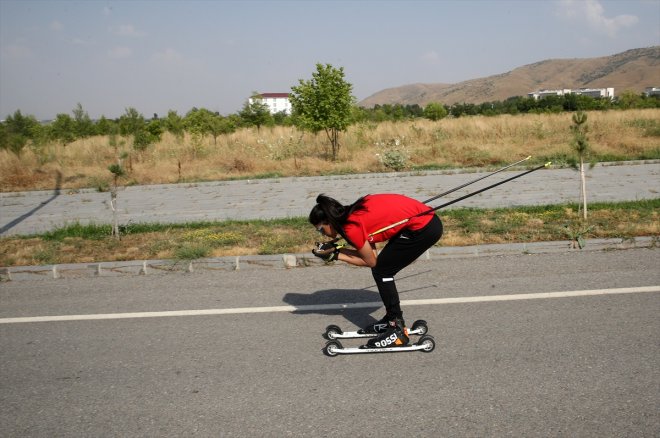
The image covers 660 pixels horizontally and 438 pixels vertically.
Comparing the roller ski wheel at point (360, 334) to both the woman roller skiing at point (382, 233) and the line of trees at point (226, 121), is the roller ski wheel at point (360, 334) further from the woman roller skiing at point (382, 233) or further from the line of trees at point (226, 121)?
the line of trees at point (226, 121)

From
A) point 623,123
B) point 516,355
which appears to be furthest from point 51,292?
point 623,123

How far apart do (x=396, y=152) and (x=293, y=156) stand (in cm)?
449

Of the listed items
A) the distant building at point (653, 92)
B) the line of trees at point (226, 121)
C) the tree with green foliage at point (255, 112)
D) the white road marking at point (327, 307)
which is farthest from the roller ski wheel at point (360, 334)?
the distant building at point (653, 92)

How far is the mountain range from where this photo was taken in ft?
446

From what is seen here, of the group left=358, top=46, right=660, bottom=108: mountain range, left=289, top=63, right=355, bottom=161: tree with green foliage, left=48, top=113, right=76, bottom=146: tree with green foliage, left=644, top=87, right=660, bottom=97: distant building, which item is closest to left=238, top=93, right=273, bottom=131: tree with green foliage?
left=48, top=113, right=76, bottom=146: tree with green foliage

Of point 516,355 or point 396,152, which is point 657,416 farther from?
point 396,152

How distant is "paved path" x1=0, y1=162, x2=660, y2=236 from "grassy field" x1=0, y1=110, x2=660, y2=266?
36.2 inches

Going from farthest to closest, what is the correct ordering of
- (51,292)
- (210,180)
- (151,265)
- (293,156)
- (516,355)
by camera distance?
1. (293,156)
2. (210,180)
3. (151,265)
4. (51,292)
5. (516,355)

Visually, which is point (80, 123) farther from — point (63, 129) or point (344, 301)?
point (344, 301)

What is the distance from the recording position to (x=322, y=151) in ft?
71.7

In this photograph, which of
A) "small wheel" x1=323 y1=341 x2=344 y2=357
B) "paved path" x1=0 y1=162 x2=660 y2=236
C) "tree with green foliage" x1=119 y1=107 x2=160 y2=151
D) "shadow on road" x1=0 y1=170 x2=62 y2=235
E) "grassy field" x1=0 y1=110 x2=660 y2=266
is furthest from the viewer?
"tree with green foliage" x1=119 y1=107 x2=160 y2=151

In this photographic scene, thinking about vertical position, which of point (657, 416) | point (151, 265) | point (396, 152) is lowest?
point (657, 416)

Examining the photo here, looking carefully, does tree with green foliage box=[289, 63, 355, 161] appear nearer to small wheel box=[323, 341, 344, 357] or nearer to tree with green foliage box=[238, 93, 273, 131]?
tree with green foliage box=[238, 93, 273, 131]

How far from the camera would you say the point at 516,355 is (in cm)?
464
